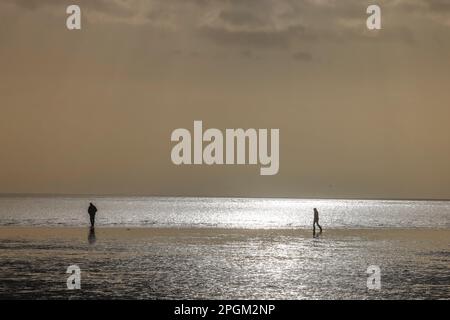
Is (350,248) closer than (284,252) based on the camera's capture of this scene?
No

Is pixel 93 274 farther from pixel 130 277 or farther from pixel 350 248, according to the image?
pixel 350 248

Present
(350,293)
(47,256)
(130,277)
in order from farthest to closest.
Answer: (47,256)
(130,277)
(350,293)

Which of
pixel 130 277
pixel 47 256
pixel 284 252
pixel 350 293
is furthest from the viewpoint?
pixel 284 252

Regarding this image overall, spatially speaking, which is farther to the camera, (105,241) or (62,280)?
(105,241)

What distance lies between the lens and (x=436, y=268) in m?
26.3

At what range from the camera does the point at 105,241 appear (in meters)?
37.6
